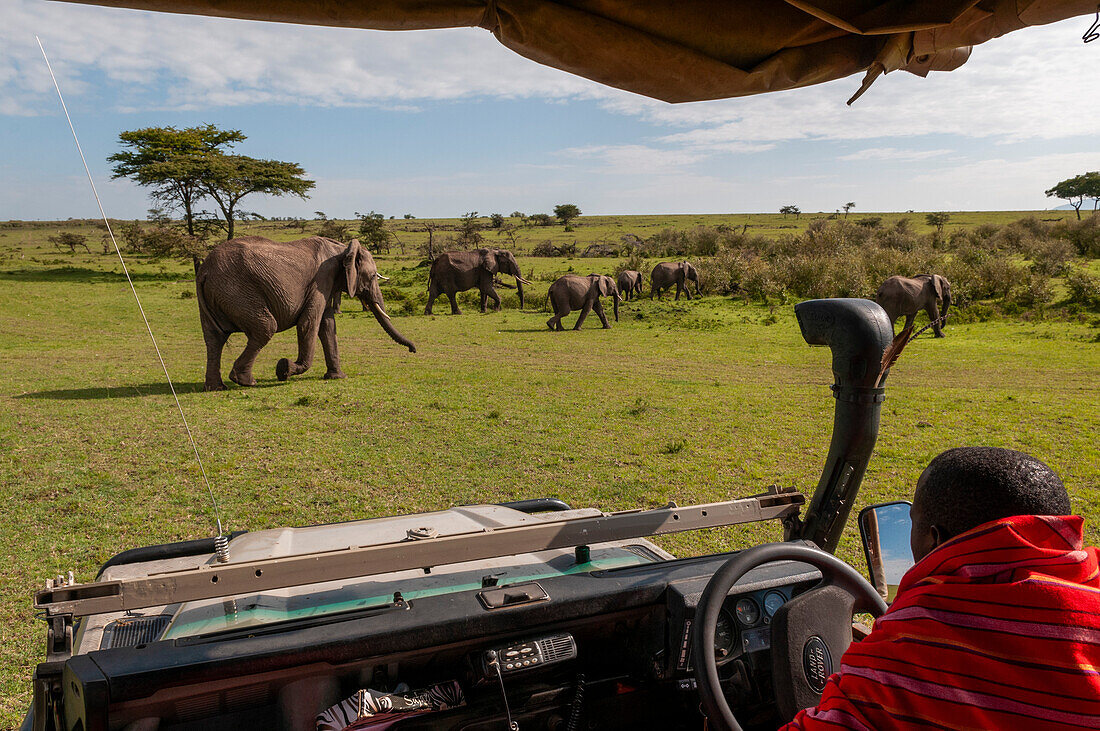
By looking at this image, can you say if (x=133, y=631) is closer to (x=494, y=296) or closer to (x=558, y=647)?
(x=558, y=647)

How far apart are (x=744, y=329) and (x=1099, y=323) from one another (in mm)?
8978

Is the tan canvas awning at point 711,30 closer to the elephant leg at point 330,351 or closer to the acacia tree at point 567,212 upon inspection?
the elephant leg at point 330,351

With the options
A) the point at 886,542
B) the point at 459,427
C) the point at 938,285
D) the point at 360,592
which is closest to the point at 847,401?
the point at 886,542

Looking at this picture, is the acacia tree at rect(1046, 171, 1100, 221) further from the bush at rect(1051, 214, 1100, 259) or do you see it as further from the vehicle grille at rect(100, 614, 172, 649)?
the vehicle grille at rect(100, 614, 172, 649)

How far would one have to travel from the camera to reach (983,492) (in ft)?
4.27

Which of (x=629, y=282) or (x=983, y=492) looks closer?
(x=983, y=492)

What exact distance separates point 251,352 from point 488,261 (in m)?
14.6

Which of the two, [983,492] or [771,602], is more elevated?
[983,492]

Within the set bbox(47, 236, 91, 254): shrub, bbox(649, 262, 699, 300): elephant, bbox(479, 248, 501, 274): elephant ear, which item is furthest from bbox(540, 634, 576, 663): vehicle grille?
bbox(47, 236, 91, 254): shrub

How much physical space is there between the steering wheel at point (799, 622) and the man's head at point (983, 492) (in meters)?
0.40

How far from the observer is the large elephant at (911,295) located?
1739cm

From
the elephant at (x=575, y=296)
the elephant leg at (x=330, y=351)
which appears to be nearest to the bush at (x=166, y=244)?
the elephant at (x=575, y=296)

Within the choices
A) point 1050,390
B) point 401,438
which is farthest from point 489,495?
point 1050,390

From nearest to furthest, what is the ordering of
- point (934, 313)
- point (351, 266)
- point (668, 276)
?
point (351, 266)
point (934, 313)
point (668, 276)
